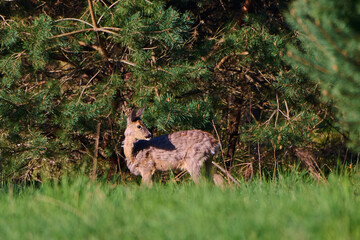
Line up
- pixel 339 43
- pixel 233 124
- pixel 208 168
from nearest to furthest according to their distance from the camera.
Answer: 1. pixel 339 43
2. pixel 208 168
3. pixel 233 124

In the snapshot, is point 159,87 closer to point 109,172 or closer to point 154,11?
point 154,11

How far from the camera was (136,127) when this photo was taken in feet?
23.4

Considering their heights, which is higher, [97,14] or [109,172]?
[97,14]

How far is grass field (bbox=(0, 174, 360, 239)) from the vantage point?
3707 millimetres

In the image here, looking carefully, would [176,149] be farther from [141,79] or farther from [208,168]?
[141,79]

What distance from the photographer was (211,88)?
8.92m

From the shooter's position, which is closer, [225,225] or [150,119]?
[225,225]

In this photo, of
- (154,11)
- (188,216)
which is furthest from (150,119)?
(188,216)

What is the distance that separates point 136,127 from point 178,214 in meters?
3.14

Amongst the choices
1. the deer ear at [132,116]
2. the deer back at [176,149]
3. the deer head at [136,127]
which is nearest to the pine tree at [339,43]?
the deer back at [176,149]

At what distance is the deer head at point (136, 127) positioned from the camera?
7.08 m

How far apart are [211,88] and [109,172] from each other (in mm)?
2383

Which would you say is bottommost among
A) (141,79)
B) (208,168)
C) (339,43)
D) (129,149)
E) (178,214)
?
(208,168)

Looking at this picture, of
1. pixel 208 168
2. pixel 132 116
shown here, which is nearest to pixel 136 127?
pixel 132 116
